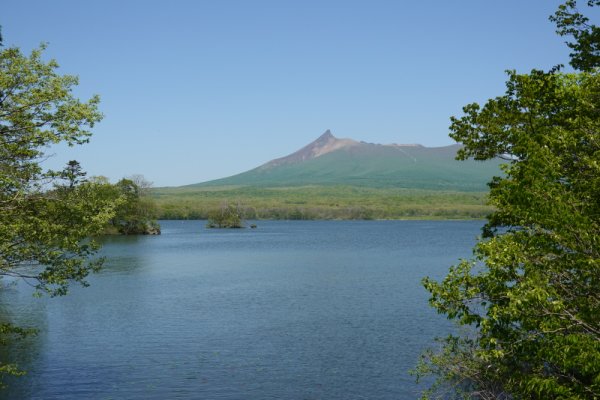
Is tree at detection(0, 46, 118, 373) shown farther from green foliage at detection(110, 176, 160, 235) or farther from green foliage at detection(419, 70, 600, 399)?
green foliage at detection(110, 176, 160, 235)

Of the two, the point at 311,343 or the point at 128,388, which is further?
the point at 311,343

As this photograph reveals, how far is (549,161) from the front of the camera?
14195 mm

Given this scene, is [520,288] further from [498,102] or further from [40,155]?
[40,155]

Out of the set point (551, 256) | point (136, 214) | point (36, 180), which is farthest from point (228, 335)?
point (136, 214)

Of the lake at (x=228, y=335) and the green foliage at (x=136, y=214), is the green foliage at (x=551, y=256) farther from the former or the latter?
the green foliage at (x=136, y=214)

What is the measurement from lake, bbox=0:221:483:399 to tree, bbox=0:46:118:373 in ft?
30.6

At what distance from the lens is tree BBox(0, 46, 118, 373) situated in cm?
2025

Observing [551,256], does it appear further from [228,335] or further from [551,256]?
[228,335]

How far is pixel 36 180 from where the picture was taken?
2172 centimetres

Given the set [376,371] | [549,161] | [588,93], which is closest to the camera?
[549,161]

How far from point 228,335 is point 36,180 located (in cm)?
2182

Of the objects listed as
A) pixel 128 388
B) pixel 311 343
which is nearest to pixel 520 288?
pixel 128 388

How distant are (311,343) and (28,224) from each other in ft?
71.1

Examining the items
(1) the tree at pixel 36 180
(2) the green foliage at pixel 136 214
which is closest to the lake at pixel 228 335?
(1) the tree at pixel 36 180
